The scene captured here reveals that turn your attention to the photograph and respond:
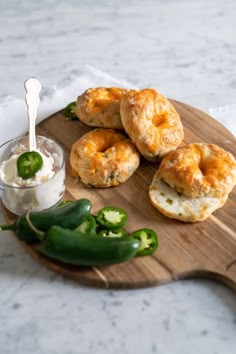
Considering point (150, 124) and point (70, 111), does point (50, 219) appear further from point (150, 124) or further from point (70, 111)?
point (70, 111)

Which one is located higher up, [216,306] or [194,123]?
[194,123]

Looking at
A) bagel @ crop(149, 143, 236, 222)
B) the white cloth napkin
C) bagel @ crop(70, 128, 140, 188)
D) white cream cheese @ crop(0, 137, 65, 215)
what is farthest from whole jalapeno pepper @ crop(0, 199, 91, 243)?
the white cloth napkin

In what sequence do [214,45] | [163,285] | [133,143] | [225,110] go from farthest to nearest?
A: [214,45] → [225,110] → [133,143] → [163,285]

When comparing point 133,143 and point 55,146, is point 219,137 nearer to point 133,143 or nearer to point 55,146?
point 133,143

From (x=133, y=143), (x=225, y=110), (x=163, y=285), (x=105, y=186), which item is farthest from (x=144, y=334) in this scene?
(x=225, y=110)

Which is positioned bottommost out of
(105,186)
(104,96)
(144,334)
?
(144,334)

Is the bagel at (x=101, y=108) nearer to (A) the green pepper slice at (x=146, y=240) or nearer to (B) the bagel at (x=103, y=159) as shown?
(B) the bagel at (x=103, y=159)
